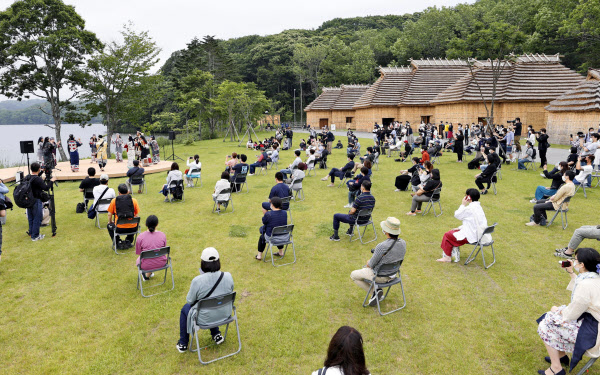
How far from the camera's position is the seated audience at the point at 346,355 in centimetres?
254

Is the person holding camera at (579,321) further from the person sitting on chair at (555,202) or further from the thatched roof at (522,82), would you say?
the thatched roof at (522,82)

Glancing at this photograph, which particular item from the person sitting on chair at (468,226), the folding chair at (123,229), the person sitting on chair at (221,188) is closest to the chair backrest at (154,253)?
the folding chair at (123,229)

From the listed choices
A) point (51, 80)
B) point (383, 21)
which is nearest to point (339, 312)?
point (51, 80)

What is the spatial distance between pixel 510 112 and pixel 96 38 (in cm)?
3584

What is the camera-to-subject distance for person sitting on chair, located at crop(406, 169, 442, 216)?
1016 cm

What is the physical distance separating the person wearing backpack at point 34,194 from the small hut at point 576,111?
28.9 metres

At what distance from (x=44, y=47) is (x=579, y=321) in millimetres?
33223

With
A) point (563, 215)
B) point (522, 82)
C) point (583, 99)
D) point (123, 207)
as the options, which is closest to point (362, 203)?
point (123, 207)

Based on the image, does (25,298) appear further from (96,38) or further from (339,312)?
(96,38)

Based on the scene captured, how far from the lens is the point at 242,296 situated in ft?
20.2

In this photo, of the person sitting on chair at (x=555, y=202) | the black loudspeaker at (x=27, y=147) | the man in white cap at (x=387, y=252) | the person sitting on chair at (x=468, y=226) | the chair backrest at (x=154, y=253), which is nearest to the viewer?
the man in white cap at (x=387, y=252)

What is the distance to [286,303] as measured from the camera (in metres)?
5.90

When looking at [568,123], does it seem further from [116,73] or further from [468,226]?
[116,73]

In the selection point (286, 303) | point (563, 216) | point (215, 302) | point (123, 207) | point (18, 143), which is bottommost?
point (286, 303)
